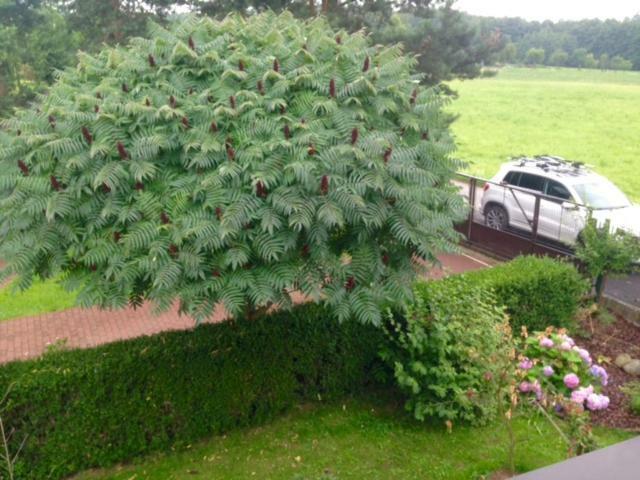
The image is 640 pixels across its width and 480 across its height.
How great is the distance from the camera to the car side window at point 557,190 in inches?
478

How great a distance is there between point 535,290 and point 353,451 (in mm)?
3591

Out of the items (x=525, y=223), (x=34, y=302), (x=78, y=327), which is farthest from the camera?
(x=525, y=223)

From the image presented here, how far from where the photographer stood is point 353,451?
5.51 meters

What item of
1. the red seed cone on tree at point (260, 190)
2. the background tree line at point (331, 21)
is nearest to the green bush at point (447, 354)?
the red seed cone on tree at point (260, 190)

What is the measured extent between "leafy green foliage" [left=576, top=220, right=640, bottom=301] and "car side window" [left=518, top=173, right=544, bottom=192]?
4.13 metres

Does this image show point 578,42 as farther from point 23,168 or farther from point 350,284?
point 23,168

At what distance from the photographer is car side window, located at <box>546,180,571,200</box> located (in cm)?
1215

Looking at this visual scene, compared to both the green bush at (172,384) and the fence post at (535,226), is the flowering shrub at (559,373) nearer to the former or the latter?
the green bush at (172,384)

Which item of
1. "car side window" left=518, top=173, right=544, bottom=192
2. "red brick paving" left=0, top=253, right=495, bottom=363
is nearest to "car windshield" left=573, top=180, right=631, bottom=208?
"car side window" left=518, top=173, right=544, bottom=192

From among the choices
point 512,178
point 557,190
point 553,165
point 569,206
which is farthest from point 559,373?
point 553,165

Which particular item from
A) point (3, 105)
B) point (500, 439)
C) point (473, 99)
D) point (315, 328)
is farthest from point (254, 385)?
point (473, 99)

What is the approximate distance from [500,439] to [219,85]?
14.4 ft

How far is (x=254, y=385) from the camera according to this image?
586cm

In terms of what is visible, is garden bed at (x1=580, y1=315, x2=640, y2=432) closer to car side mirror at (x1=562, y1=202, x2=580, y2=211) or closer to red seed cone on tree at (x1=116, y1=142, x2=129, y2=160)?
car side mirror at (x1=562, y1=202, x2=580, y2=211)
